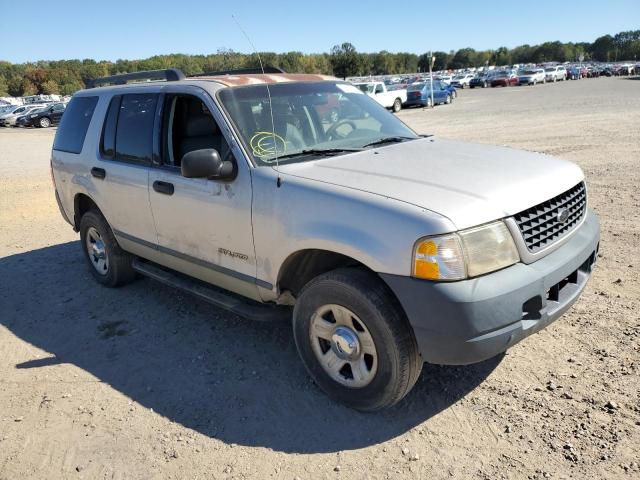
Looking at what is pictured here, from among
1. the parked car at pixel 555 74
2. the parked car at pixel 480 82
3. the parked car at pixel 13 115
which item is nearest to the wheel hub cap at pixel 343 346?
the parked car at pixel 13 115

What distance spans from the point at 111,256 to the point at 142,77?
1796 millimetres

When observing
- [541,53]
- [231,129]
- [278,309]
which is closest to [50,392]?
[278,309]

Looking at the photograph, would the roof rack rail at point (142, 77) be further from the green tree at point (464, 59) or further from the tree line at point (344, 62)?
the green tree at point (464, 59)

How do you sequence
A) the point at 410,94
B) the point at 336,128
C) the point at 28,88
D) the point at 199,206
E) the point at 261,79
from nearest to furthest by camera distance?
1. the point at 199,206
2. the point at 336,128
3. the point at 261,79
4. the point at 410,94
5. the point at 28,88

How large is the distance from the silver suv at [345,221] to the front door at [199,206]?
0.04ft

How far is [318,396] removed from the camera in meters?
3.48

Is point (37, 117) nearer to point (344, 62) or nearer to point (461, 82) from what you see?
point (344, 62)

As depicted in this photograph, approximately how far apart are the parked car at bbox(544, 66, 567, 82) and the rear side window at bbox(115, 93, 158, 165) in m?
62.7

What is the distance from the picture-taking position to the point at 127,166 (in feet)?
15.3

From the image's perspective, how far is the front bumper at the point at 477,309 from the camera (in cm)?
266

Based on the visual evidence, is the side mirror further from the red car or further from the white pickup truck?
the red car

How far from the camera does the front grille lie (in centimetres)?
295

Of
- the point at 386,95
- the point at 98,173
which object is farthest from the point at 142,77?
the point at 386,95

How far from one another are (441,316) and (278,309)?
1.46 meters
